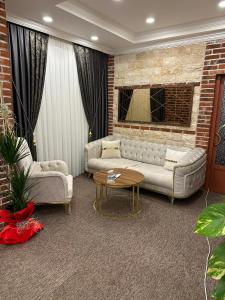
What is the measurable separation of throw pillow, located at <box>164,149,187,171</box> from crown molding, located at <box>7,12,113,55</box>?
2.45 metres

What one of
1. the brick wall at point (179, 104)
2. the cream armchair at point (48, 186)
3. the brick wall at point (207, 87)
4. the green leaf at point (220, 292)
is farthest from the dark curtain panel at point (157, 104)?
the green leaf at point (220, 292)

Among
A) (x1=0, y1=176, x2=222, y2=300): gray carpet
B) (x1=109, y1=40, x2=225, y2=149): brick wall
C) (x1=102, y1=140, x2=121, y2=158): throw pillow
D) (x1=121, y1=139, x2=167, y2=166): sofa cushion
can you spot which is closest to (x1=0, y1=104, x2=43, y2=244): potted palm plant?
(x1=0, y1=176, x2=222, y2=300): gray carpet

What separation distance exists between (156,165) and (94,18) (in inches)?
103

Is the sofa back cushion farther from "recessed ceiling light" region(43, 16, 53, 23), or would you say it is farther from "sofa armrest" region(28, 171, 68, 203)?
"recessed ceiling light" region(43, 16, 53, 23)

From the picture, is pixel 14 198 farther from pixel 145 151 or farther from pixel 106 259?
pixel 145 151

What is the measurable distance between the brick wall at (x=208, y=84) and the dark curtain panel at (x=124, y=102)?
4.82 feet

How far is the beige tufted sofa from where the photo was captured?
320cm

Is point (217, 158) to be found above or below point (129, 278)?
above

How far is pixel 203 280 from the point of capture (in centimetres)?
190

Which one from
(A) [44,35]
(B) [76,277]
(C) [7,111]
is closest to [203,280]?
(B) [76,277]

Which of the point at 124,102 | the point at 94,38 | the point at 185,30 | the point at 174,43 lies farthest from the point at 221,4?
the point at 124,102

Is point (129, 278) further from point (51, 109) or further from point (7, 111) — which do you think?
point (51, 109)

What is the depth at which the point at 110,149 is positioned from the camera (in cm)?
433

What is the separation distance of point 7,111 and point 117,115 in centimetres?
278
